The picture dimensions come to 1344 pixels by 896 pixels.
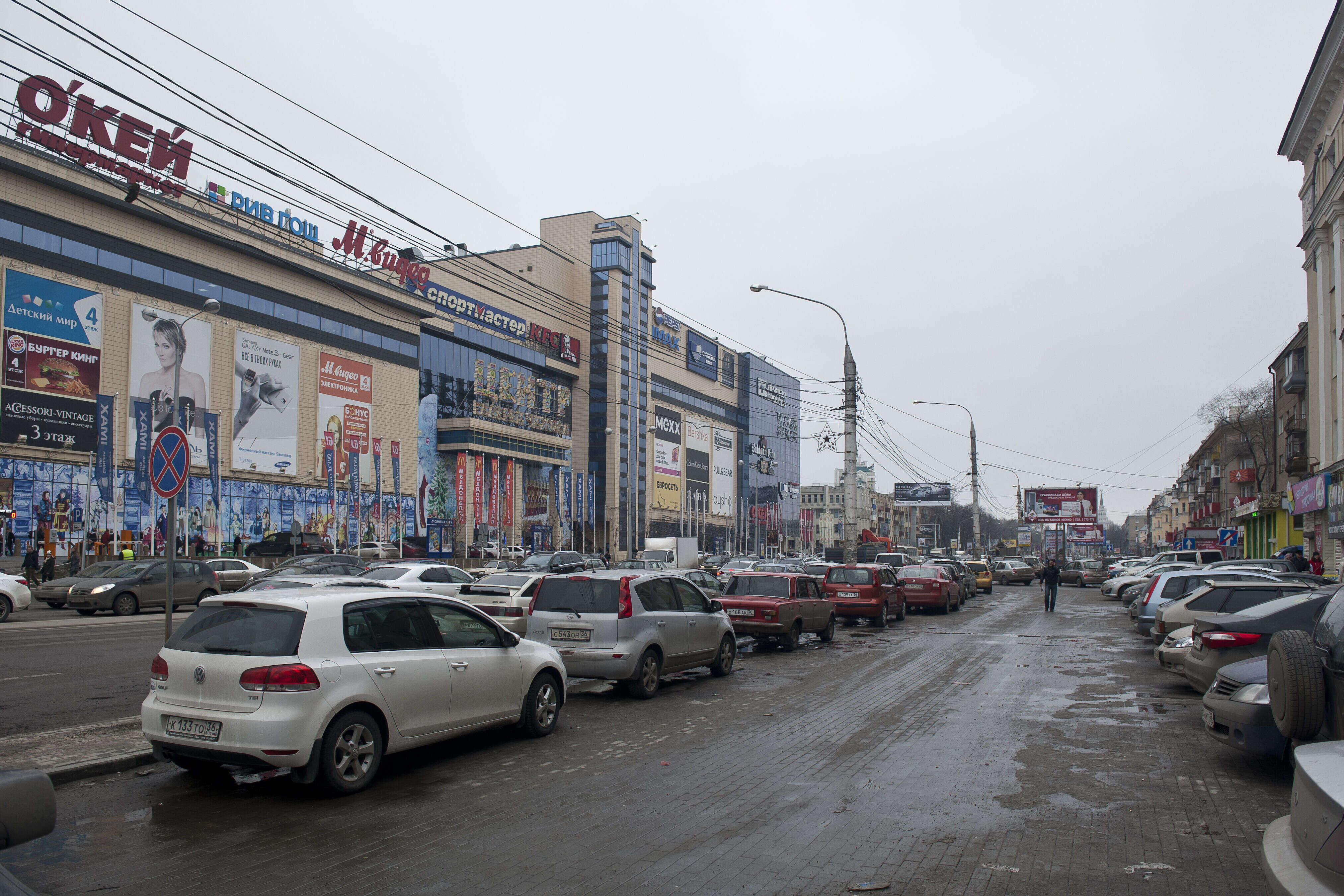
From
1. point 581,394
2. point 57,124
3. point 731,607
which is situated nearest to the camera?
point 731,607

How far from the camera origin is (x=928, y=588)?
2903 centimetres

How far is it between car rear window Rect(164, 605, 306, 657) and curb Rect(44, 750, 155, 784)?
1.09 meters

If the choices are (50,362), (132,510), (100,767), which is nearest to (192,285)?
(50,362)

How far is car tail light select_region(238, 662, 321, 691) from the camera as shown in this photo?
635 cm

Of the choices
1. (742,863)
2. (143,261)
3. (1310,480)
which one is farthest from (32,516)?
(1310,480)

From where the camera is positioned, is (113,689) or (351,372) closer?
(113,689)

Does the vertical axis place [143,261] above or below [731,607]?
above

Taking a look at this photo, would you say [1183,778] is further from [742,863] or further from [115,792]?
[115,792]

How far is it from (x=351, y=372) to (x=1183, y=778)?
60.9 m

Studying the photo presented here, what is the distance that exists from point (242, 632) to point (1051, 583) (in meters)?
28.2

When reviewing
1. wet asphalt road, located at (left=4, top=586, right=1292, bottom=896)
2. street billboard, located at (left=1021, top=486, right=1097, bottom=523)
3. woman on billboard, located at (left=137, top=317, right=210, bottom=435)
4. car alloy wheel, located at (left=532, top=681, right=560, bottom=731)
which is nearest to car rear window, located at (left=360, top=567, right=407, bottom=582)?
wet asphalt road, located at (left=4, top=586, right=1292, bottom=896)

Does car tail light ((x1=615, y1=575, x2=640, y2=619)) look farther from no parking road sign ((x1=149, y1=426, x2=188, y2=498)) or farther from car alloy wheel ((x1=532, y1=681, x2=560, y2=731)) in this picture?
no parking road sign ((x1=149, y1=426, x2=188, y2=498))

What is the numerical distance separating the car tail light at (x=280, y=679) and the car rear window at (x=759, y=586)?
1212cm

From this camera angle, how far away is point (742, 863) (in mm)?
5270
